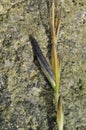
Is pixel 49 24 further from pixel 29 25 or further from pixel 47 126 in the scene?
pixel 47 126

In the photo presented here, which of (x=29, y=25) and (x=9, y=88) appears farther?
(x=29, y=25)

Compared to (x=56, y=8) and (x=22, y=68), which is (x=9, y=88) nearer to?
(x=22, y=68)

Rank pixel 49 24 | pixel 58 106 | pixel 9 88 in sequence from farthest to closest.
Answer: pixel 49 24, pixel 9 88, pixel 58 106

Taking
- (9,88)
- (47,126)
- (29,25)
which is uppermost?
(29,25)

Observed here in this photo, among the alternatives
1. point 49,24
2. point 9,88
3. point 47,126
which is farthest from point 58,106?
point 49,24

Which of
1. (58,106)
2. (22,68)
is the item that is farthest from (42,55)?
(58,106)

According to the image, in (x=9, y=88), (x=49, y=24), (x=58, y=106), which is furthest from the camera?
(x=49, y=24)

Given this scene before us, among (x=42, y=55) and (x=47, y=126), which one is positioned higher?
(x=42, y=55)
